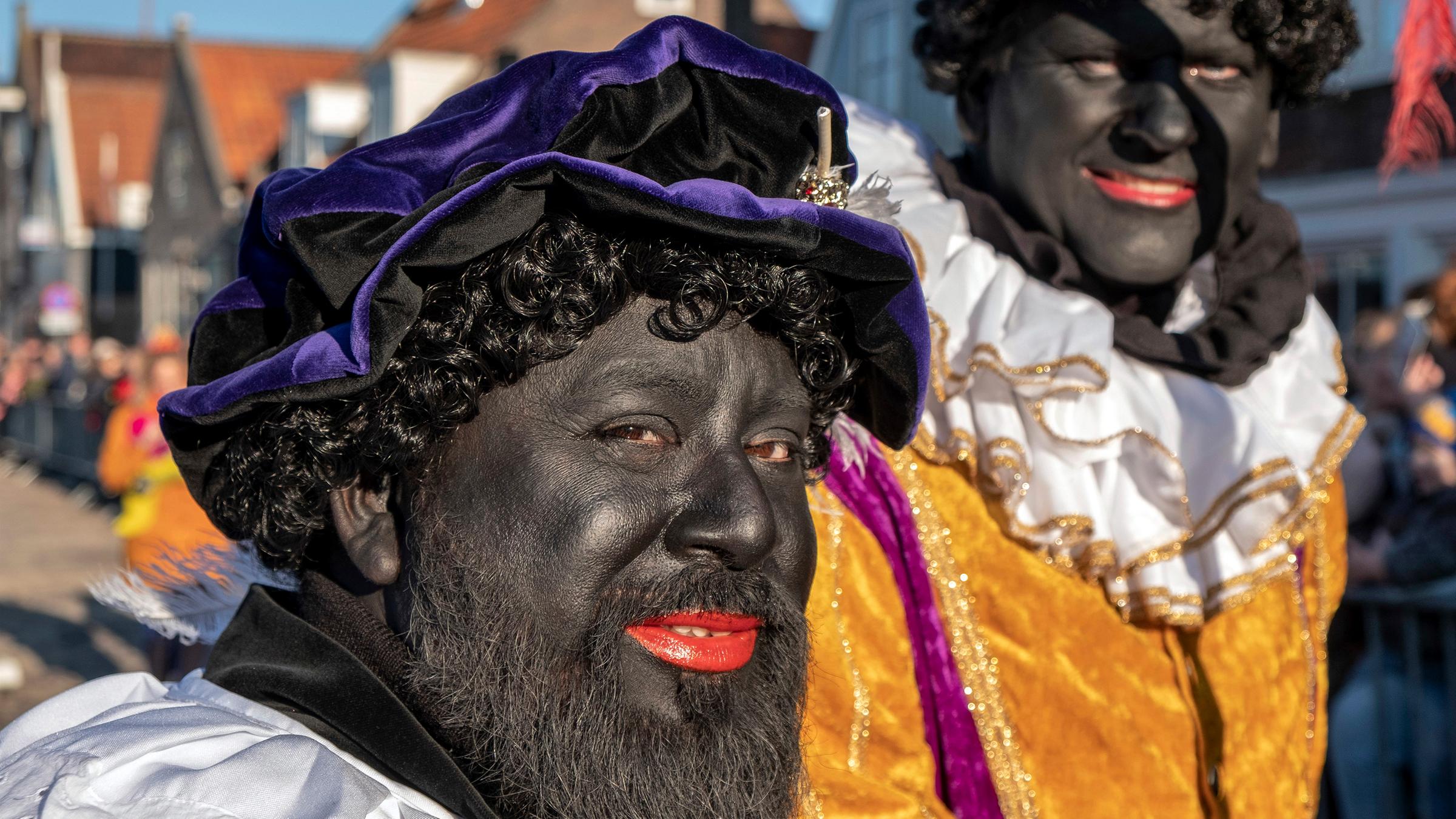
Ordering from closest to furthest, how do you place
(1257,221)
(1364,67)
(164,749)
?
A: (164,749) < (1257,221) < (1364,67)

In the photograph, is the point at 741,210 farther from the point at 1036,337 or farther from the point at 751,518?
the point at 1036,337

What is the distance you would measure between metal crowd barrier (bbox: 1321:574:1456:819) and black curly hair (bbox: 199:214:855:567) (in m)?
2.88

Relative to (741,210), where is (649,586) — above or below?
below

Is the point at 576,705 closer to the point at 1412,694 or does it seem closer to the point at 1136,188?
the point at 1136,188

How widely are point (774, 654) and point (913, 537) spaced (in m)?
0.50

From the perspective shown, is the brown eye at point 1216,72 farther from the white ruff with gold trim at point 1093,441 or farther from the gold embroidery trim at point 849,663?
the gold embroidery trim at point 849,663

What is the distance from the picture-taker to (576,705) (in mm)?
1571

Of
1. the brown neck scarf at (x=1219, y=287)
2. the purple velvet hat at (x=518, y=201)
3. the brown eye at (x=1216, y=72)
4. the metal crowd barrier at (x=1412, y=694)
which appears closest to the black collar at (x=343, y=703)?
the purple velvet hat at (x=518, y=201)

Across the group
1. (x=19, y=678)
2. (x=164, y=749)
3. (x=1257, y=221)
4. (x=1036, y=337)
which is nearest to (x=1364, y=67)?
(x=1257, y=221)

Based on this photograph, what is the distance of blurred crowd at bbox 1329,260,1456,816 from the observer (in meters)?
3.95

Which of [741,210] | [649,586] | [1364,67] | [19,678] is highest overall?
[741,210]

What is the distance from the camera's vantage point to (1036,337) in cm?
221

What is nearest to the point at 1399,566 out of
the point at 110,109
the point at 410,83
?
the point at 410,83

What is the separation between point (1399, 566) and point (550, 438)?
10.3ft
